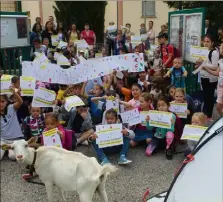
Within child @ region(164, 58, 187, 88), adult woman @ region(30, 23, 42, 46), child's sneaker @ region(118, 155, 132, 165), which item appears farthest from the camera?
adult woman @ region(30, 23, 42, 46)

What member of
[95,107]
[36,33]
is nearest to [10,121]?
[95,107]

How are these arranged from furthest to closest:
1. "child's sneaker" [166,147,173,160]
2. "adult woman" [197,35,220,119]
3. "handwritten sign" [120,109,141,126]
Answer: "adult woman" [197,35,220,119], "handwritten sign" [120,109,141,126], "child's sneaker" [166,147,173,160]

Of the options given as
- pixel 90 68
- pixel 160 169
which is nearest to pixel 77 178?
pixel 160 169

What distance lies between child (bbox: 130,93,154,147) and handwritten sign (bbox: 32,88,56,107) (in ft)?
4.16

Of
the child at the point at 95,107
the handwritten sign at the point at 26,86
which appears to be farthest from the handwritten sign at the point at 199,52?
the handwritten sign at the point at 26,86

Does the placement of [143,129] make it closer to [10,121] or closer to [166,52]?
[10,121]

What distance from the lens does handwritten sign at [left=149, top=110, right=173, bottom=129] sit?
15.2 feet

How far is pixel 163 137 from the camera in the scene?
15.8 ft

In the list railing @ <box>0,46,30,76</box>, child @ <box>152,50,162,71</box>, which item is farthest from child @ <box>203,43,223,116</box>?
railing @ <box>0,46,30,76</box>

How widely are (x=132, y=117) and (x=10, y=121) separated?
1.64 meters

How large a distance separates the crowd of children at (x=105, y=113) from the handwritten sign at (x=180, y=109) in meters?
0.06

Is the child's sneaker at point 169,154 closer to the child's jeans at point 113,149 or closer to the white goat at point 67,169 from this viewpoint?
the child's jeans at point 113,149

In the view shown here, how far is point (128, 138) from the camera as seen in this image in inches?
181

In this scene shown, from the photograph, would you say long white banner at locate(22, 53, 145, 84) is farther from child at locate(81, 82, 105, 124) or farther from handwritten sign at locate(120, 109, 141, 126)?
handwritten sign at locate(120, 109, 141, 126)
